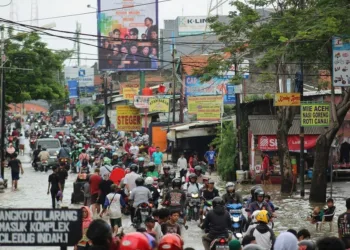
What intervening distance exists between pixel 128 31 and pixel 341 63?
50109mm

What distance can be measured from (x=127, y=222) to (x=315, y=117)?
291 inches

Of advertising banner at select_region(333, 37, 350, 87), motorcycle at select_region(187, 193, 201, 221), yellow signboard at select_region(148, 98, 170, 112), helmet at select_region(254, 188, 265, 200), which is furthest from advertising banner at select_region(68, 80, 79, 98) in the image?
helmet at select_region(254, 188, 265, 200)

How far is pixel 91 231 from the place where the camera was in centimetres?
895

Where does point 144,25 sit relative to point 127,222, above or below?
above

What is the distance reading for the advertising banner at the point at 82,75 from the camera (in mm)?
115125

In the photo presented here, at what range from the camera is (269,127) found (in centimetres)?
3684

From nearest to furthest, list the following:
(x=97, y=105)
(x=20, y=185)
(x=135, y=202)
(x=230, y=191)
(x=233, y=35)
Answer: (x=230, y=191) → (x=135, y=202) → (x=233, y=35) → (x=20, y=185) → (x=97, y=105)

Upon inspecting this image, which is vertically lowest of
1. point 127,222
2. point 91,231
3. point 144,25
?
point 127,222

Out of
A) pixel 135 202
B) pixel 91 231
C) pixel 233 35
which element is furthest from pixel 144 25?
pixel 91 231

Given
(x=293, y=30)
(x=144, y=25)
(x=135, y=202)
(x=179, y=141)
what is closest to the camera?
(x=135, y=202)

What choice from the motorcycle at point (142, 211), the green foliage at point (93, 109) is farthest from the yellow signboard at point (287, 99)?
the green foliage at point (93, 109)

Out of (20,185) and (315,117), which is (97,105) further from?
(315,117)

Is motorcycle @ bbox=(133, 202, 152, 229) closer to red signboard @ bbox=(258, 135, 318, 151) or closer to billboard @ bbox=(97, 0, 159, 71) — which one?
red signboard @ bbox=(258, 135, 318, 151)

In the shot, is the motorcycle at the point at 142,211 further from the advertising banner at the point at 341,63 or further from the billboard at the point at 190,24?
the billboard at the point at 190,24
